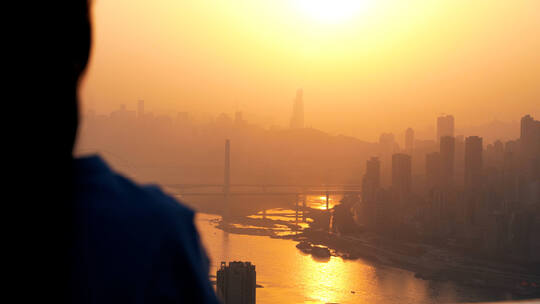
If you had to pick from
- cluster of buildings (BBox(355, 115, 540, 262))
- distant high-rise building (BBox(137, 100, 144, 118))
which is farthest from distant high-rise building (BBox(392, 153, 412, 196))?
A: distant high-rise building (BBox(137, 100, 144, 118))

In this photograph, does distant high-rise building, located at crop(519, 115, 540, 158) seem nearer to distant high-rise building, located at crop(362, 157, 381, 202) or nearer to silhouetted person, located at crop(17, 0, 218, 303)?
distant high-rise building, located at crop(362, 157, 381, 202)

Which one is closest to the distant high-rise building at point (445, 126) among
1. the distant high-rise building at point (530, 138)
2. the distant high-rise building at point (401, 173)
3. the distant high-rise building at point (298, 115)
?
the distant high-rise building at point (401, 173)

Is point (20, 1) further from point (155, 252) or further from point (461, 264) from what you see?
point (461, 264)

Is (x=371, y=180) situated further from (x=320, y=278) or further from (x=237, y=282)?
(x=237, y=282)

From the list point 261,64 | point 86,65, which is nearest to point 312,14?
point 261,64

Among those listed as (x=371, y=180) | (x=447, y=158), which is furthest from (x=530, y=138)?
(x=371, y=180)

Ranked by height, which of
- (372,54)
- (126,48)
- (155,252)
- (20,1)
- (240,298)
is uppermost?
(372,54)
